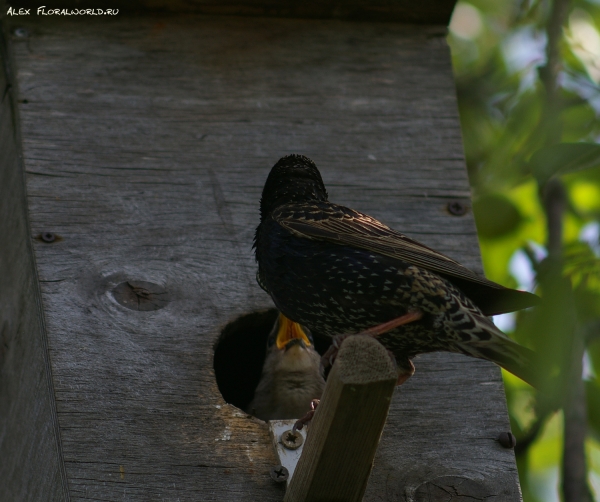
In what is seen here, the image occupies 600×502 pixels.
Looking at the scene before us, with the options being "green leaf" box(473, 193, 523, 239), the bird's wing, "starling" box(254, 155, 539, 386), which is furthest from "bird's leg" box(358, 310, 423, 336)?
"green leaf" box(473, 193, 523, 239)

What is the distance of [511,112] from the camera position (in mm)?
4254

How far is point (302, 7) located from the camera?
13.1 feet

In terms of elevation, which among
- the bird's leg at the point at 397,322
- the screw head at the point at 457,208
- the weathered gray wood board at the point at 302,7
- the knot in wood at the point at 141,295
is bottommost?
the knot in wood at the point at 141,295

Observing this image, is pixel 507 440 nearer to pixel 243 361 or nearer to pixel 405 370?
pixel 405 370

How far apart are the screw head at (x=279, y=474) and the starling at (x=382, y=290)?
46 cm

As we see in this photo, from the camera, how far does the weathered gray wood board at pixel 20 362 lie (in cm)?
272

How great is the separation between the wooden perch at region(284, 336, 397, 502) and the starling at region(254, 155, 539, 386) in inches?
19.1

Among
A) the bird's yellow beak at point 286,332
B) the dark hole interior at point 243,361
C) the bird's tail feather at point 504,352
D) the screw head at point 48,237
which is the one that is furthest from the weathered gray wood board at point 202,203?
the dark hole interior at point 243,361

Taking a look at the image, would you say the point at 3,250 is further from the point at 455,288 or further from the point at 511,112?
the point at 511,112

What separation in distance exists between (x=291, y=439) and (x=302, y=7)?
6.72ft

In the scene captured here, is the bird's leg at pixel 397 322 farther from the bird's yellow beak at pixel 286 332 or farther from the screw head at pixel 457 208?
the screw head at pixel 457 208

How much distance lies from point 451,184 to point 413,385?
92cm

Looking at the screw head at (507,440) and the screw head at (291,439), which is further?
the screw head at (507,440)

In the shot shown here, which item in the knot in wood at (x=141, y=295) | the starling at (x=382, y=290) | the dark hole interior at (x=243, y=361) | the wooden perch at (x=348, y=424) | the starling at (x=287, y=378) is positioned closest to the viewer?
the wooden perch at (x=348, y=424)
